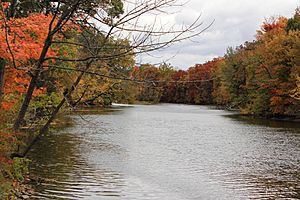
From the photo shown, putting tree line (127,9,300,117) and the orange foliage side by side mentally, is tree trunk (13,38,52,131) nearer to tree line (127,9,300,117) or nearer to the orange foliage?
the orange foliage

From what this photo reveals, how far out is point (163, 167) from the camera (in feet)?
51.5

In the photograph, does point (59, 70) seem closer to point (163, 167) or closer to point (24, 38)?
point (24, 38)

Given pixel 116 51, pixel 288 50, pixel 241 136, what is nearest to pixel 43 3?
pixel 116 51

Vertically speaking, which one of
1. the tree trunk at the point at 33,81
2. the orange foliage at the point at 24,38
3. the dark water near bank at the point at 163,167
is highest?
the orange foliage at the point at 24,38

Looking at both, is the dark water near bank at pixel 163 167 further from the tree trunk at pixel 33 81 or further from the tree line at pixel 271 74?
the tree line at pixel 271 74

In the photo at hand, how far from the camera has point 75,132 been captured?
26.3 metres

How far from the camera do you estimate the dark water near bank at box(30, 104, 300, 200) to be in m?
12.0

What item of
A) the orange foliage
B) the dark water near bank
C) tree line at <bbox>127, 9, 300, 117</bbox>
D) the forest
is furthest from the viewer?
tree line at <bbox>127, 9, 300, 117</bbox>

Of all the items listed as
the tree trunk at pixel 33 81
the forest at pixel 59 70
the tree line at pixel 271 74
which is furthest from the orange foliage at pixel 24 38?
the tree line at pixel 271 74

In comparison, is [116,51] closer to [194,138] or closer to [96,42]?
[96,42]

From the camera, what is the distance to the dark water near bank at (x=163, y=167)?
11961mm

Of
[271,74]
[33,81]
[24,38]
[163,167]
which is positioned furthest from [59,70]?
[271,74]

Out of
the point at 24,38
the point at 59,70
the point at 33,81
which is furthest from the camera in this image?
the point at 59,70

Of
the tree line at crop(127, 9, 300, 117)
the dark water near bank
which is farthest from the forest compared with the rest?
the tree line at crop(127, 9, 300, 117)
